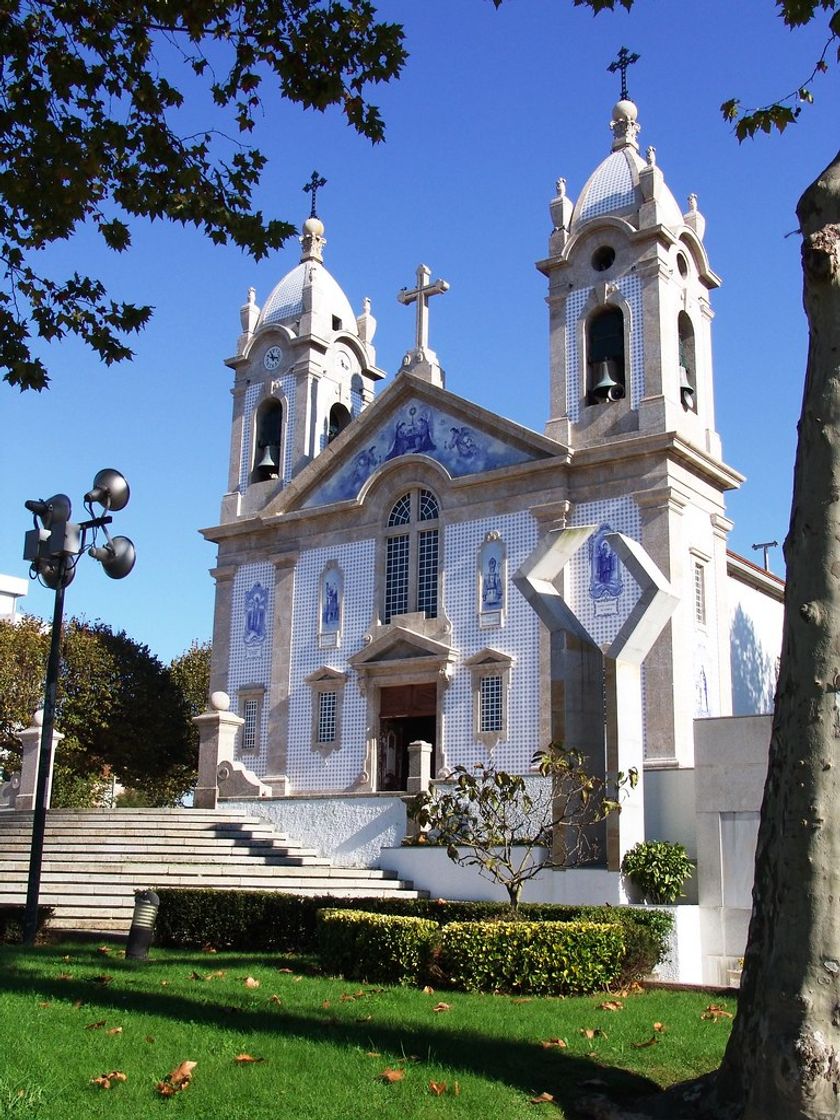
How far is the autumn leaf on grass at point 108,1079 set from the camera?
6133 millimetres

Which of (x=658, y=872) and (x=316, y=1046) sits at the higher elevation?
(x=658, y=872)

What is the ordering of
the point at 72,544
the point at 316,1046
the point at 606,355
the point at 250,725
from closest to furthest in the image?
the point at 316,1046
the point at 72,544
the point at 606,355
the point at 250,725

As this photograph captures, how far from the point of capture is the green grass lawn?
5.94 metres

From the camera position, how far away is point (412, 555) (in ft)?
89.6

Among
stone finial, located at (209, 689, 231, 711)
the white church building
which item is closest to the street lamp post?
the white church building

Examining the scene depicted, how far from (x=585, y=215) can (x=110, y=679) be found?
19.0m

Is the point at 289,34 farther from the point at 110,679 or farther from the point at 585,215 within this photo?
the point at 110,679

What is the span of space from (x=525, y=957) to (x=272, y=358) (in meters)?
24.5

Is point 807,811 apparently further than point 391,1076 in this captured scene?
No

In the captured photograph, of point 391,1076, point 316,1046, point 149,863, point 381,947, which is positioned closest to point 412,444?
point 149,863

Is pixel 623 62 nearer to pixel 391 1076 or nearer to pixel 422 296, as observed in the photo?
pixel 422 296

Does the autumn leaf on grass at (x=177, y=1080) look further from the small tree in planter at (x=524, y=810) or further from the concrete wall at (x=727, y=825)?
the concrete wall at (x=727, y=825)

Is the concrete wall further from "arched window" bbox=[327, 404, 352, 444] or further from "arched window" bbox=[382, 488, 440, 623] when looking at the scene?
"arched window" bbox=[327, 404, 352, 444]

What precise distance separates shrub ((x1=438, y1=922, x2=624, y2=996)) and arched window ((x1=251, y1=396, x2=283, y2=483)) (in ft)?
72.1
